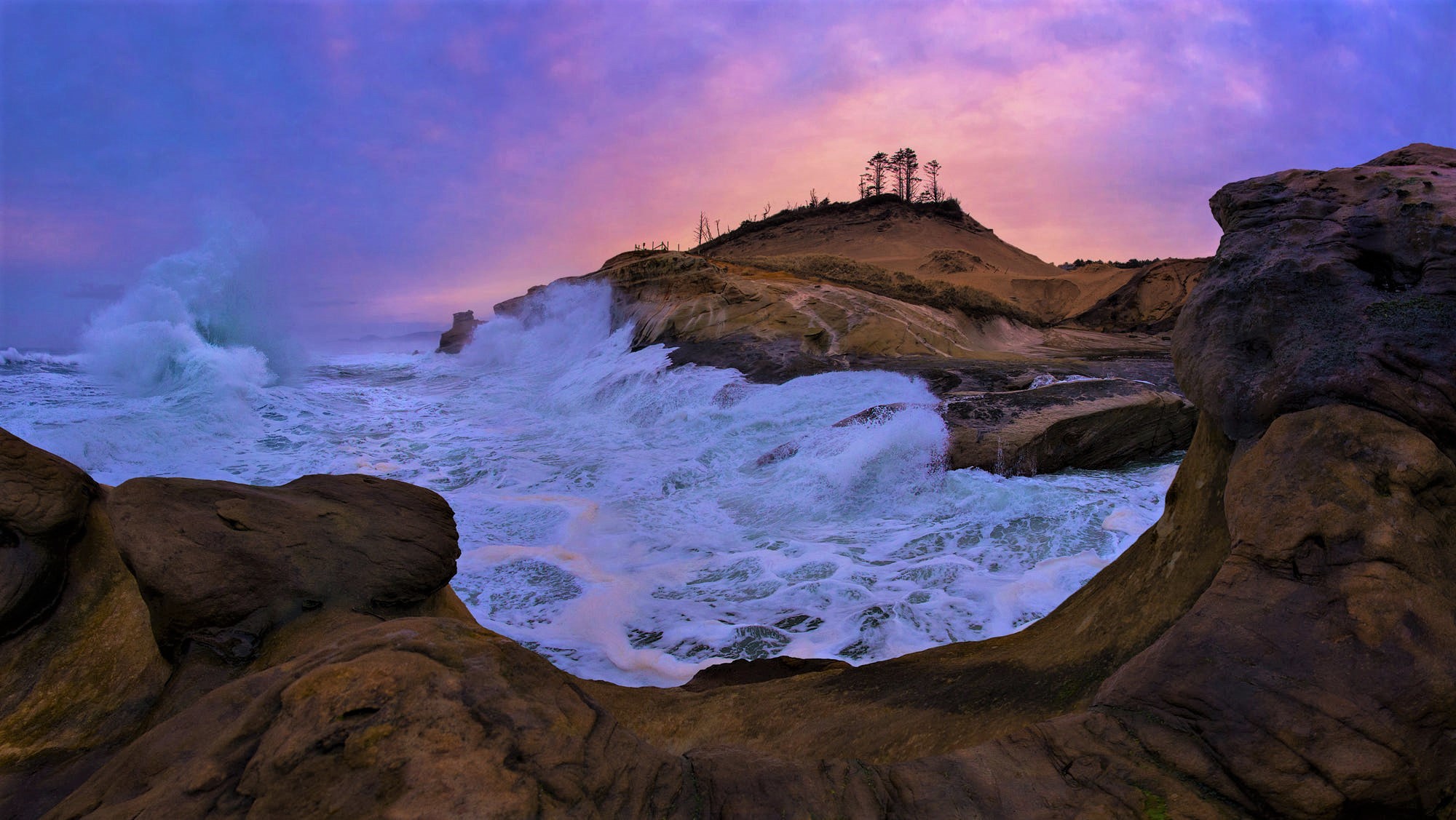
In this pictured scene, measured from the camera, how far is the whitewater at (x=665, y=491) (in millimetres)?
4305

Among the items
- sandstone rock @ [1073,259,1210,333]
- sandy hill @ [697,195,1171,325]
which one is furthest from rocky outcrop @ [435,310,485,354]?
sandstone rock @ [1073,259,1210,333]

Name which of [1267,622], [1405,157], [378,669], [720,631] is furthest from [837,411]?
[378,669]

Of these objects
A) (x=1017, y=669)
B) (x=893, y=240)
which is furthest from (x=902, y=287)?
(x=893, y=240)

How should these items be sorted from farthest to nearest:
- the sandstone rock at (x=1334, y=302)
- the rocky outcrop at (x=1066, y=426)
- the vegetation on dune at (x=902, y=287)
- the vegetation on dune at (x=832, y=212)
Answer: the vegetation on dune at (x=832, y=212) < the vegetation on dune at (x=902, y=287) < the rocky outcrop at (x=1066, y=426) < the sandstone rock at (x=1334, y=302)

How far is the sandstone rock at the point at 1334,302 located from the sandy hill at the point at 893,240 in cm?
2462

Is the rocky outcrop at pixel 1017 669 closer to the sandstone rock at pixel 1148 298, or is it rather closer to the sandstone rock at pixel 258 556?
the sandstone rock at pixel 258 556

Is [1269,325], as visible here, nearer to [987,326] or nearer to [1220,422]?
[1220,422]

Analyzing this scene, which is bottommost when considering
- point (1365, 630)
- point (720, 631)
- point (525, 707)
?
point (720, 631)

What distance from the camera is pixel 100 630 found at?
2541 mm

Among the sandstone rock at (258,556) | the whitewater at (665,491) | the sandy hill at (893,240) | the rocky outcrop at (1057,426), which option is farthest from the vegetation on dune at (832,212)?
the sandstone rock at (258,556)

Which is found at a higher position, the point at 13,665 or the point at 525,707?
the point at 525,707

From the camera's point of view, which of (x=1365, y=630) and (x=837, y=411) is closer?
(x=1365, y=630)

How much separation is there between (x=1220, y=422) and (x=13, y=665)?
4.27 meters

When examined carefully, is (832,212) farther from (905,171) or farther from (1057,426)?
(1057,426)
